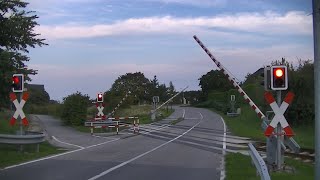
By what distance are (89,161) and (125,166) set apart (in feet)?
5.83

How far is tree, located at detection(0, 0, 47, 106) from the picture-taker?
24.4 meters

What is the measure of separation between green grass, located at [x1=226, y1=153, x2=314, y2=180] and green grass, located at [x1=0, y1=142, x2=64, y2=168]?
675cm

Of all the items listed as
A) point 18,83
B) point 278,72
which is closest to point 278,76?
point 278,72

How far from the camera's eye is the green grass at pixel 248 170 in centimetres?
1369

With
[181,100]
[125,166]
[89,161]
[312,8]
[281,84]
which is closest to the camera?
[312,8]

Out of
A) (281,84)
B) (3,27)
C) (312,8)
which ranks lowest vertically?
(281,84)

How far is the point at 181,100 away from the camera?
150000 millimetres

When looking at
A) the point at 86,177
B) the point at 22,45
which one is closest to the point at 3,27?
the point at 22,45

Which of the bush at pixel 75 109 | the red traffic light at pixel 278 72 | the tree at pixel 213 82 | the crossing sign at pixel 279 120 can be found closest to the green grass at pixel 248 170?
the crossing sign at pixel 279 120

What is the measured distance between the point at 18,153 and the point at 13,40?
861 cm

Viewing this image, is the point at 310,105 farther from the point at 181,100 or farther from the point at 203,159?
the point at 181,100

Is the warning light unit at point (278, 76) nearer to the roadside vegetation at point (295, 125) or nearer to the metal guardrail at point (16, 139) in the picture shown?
the roadside vegetation at point (295, 125)

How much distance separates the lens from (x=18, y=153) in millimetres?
18922

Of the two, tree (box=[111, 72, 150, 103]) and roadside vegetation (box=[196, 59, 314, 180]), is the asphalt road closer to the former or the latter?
roadside vegetation (box=[196, 59, 314, 180])
